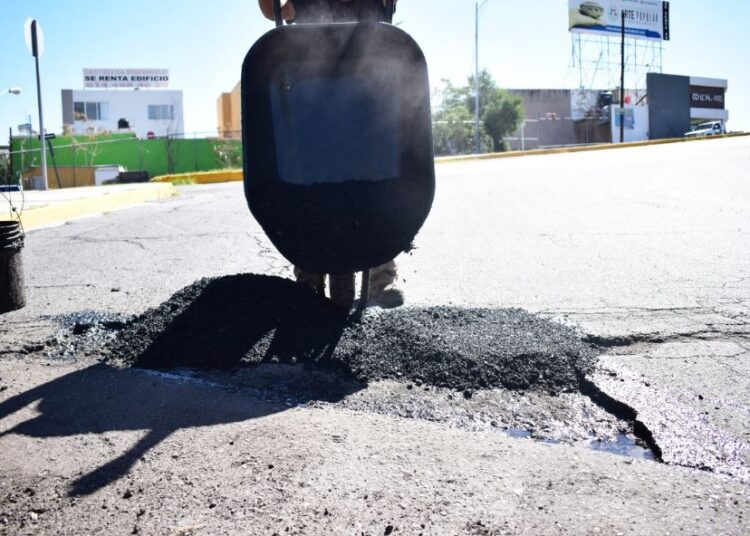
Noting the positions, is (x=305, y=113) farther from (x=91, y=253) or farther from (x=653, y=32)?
(x=653, y=32)

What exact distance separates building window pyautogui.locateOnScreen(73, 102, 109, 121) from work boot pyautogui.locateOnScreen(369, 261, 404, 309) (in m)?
62.2

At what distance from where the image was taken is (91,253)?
6676 mm

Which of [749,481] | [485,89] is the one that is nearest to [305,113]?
[749,481]

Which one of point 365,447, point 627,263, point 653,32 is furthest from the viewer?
point 653,32

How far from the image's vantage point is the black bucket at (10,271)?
4566 mm

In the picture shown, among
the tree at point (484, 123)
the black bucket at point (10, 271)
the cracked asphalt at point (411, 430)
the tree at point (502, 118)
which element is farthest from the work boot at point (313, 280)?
the tree at point (502, 118)

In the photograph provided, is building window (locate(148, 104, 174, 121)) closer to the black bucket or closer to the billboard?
the billboard

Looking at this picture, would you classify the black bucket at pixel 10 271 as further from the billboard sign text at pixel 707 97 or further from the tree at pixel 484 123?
the billboard sign text at pixel 707 97

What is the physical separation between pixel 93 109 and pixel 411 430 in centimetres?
6510

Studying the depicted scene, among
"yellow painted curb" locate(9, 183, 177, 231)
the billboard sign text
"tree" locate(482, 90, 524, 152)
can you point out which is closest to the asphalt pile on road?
"yellow painted curb" locate(9, 183, 177, 231)

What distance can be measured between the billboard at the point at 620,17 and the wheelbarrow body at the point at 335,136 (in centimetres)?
5694

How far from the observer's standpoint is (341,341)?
357 cm

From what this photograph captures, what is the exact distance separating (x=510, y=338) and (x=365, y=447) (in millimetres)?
1377

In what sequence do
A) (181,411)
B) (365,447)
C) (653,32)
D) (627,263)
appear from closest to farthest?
(365,447)
(181,411)
(627,263)
(653,32)
